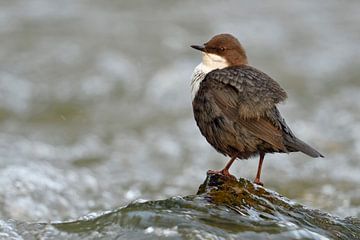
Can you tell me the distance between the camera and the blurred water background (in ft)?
25.2

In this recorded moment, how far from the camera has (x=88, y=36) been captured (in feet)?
37.8

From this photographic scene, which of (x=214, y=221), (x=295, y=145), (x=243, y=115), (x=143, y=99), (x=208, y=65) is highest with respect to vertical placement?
(x=143, y=99)

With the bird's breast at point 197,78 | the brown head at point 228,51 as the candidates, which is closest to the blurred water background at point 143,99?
the brown head at point 228,51

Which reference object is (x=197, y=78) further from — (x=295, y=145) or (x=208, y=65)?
(x=295, y=145)

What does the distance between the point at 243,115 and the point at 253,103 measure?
0.32 ft

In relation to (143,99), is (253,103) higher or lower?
lower

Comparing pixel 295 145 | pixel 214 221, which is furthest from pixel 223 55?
pixel 214 221

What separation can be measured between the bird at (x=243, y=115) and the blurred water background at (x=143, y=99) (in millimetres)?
2238

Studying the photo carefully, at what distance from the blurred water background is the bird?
7.34ft

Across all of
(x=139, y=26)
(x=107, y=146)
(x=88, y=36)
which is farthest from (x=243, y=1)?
(x=107, y=146)

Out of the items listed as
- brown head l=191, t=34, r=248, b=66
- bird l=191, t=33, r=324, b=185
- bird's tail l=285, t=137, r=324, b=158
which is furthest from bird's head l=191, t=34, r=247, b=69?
bird's tail l=285, t=137, r=324, b=158

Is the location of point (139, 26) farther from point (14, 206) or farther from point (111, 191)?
point (14, 206)

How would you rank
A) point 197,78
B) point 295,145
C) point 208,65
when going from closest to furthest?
1. point 295,145
2. point 197,78
3. point 208,65

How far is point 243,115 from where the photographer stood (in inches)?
187
